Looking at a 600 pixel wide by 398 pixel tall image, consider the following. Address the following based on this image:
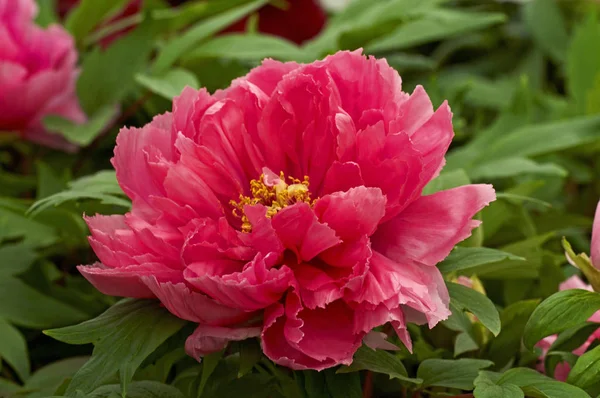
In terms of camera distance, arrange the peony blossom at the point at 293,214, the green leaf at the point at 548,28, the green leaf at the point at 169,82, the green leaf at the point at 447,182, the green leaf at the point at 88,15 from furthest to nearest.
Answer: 1. the green leaf at the point at 548,28
2. the green leaf at the point at 88,15
3. the green leaf at the point at 169,82
4. the green leaf at the point at 447,182
5. the peony blossom at the point at 293,214

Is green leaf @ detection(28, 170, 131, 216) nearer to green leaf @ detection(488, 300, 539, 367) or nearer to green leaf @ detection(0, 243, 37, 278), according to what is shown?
green leaf @ detection(0, 243, 37, 278)

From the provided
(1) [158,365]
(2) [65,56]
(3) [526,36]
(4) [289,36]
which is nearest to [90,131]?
(2) [65,56]

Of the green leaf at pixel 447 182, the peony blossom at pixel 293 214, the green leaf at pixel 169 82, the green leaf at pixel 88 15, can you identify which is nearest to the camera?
the peony blossom at pixel 293 214

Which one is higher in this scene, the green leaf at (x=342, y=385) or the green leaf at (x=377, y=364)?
the green leaf at (x=377, y=364)

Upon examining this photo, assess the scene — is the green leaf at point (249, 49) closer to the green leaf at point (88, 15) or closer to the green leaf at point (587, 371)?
the green leaf at point (88, 15)

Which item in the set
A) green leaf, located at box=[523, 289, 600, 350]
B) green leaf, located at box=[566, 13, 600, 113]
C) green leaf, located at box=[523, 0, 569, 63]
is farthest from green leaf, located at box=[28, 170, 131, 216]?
green leaf, located at box=[523, 0, 569, 63]

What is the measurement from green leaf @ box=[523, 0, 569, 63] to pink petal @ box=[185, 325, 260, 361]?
27.7 inches

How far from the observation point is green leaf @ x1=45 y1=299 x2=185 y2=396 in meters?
0.37

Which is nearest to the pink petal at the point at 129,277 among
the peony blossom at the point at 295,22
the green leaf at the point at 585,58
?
the green leaf at the point at 585,58

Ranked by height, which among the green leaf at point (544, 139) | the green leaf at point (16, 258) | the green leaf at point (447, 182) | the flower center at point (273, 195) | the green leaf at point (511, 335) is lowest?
the green leaf at point (16, 258)

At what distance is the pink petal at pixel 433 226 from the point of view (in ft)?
1.23

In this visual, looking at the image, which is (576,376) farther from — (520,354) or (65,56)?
(65,56)

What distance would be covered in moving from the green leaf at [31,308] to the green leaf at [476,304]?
0.26 meters

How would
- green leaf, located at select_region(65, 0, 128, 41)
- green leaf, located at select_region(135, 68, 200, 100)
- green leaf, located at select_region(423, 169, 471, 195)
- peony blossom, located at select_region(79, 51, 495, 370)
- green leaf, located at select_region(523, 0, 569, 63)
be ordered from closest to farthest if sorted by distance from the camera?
peony blossom, located at select_region(79, 51, 495, 370), green leaf, located at select_region(423, 169, 471, 195), green leaf, located at select_region(135, 68, 200, 100), green leaf, located at select_region(65, 0, 128, 41), green leaf, located at select_region(523, 0, 569, 63)
